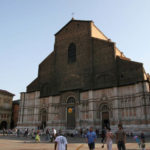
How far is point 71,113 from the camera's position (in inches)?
1241

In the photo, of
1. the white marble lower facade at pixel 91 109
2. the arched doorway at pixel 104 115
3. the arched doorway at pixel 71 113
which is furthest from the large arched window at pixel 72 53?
the arched doorway at pixel 104 115

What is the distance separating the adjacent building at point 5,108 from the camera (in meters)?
46.1

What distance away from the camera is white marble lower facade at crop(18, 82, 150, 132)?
2505 cm

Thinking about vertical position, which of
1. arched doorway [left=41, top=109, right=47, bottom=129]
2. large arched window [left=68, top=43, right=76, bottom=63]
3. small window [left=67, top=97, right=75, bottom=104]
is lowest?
arched doorway [left=41, top=109, right=47, bottom=129]

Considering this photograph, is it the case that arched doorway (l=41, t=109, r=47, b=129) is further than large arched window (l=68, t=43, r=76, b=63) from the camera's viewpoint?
No

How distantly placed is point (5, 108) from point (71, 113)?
2295 centimetres

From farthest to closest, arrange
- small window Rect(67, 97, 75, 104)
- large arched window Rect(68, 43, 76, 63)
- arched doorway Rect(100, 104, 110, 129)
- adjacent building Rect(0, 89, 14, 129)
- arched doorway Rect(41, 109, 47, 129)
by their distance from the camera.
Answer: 1. adjacent building Rect(0, 89, 14, 129)
2. large arched window Rect(68, 43, 76, 63)
3. arched doorway Rect(41, 109, 47, 129)
4. small window Rect(67, 97, 75, 104)
5. arched doorway Rect(100, 104, 110, 129)

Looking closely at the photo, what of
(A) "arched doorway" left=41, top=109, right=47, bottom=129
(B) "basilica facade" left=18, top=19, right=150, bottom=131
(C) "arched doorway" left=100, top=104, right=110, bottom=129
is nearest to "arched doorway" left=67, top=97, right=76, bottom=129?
(B) "basilica facade" left=18, top=19, right=150, bottom=131

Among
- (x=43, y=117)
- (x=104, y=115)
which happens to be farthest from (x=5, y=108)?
(x=104, y=115)

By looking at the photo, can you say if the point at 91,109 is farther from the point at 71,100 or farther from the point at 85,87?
the point at 71,100

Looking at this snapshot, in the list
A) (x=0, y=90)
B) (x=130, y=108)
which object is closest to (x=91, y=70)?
(x=130, y=108)

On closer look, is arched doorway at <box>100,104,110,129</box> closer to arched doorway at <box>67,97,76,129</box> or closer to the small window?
arched doorway at <box>67,97,76,129</box>

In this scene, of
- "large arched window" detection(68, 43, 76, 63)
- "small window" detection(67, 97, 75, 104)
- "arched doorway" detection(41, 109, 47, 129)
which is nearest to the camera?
"small window" detection(67, 97, 75, 104)

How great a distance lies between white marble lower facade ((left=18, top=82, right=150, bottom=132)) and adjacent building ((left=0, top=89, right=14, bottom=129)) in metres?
11.1
